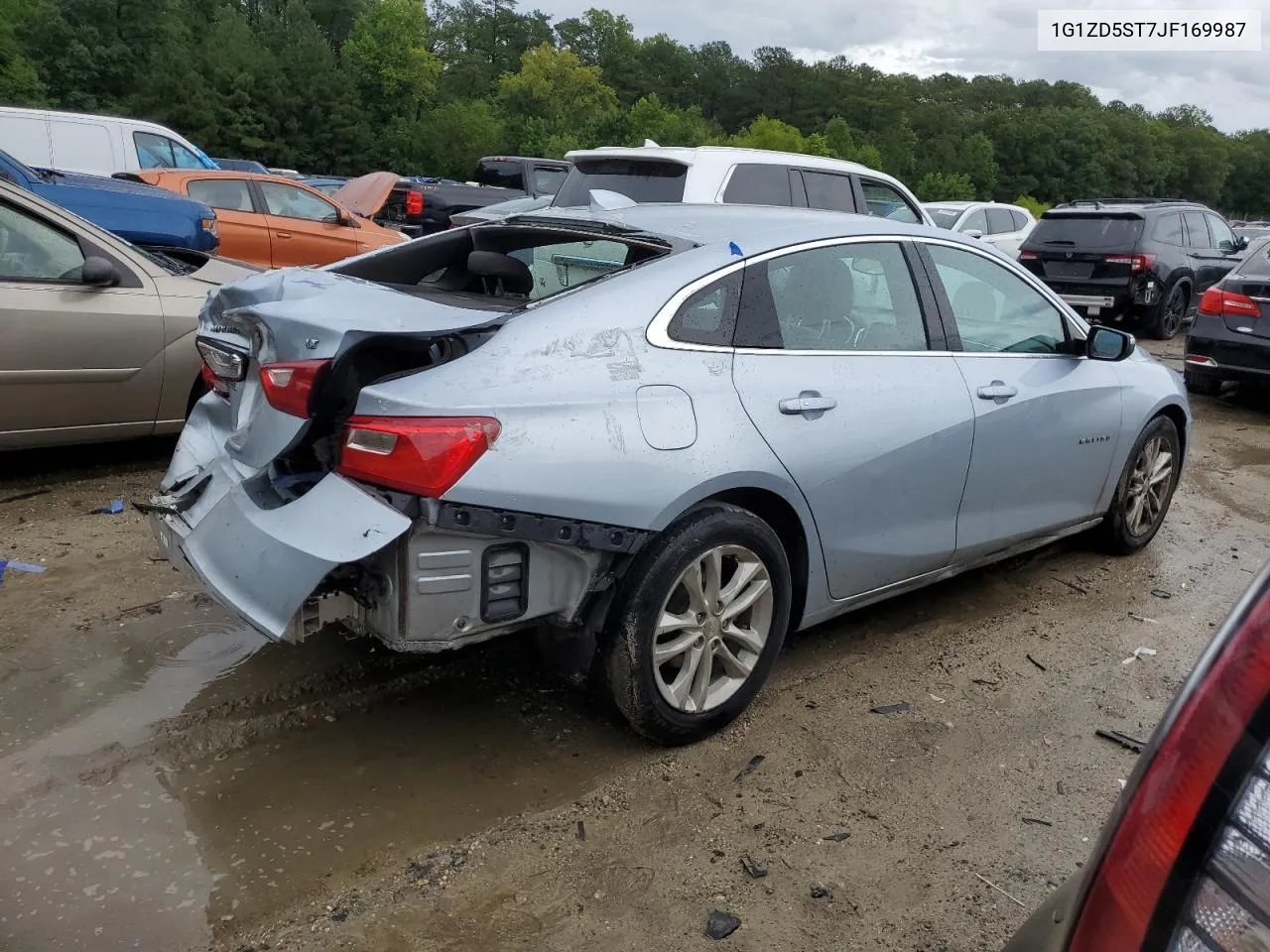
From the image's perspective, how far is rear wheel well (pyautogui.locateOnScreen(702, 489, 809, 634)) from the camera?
3.25 m

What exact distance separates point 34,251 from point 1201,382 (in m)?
8.96

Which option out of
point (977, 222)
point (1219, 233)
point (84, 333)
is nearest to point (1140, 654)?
point (84, 333)

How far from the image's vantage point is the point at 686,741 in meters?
3.27

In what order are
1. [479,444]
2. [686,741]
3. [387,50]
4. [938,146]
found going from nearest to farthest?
[479,444], [686,741], [387,50], [938,146]

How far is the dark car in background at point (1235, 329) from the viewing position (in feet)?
27.8

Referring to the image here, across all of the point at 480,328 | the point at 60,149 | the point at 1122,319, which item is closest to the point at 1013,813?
the point at 480,328

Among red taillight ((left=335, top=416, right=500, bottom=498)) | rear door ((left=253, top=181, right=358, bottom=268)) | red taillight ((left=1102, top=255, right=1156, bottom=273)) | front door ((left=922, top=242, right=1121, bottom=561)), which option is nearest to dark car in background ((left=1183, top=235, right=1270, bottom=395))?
red taillight ((left=1102, top=255, right=1156, bottom=273))

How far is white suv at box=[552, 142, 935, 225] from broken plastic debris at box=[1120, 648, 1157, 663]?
161 inches

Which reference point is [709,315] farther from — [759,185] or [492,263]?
[759,185]

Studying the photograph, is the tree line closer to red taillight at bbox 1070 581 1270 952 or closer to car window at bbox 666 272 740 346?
car window at bbox 666 272 740 346

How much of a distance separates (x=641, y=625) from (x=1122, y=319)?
38.5 feet

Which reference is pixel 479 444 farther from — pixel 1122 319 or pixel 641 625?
pixel 1122 319

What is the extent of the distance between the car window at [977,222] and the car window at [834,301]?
40.5 ft

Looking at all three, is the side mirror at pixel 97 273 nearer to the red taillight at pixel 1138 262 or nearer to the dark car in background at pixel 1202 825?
the dark car in background at pixel 1202 825
